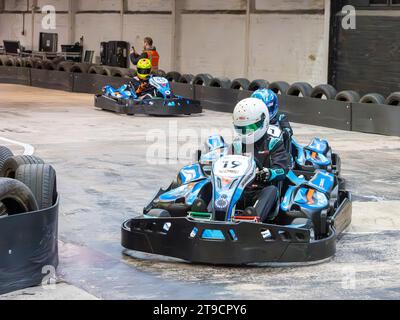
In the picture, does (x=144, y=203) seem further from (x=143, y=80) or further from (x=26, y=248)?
(x=143, y=80)

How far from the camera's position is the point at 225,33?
20.9 meters

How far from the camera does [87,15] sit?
27250 millimetres

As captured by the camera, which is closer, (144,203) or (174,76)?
(144,203)

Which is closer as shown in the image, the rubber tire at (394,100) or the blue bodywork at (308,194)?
the blue bodywork at (308,194)

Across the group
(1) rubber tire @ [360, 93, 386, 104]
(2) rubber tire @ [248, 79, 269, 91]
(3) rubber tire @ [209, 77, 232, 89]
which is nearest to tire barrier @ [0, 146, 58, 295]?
(1) rubber tire @ [360, 93, 386, 104]

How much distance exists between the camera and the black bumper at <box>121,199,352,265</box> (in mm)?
5898

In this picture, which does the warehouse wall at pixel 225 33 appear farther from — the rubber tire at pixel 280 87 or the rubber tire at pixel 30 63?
the rubber tire at pixel 30 63

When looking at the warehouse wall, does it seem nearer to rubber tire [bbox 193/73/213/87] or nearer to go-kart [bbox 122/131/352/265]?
rubber tire [bbox 193/73/213/87]

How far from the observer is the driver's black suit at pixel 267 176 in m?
6.25

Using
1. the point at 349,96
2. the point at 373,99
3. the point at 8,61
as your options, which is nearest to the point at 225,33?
the point at 349,96

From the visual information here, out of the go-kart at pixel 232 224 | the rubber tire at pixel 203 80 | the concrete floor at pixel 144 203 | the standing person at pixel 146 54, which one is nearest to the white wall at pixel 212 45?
the standing person at pixel 146 54

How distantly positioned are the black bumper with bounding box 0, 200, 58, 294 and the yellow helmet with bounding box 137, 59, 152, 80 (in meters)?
10.5

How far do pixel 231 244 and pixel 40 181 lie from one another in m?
1.26

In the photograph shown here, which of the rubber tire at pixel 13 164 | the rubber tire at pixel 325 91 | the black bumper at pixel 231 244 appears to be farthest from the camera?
the rubber tire at pixel 325 91
